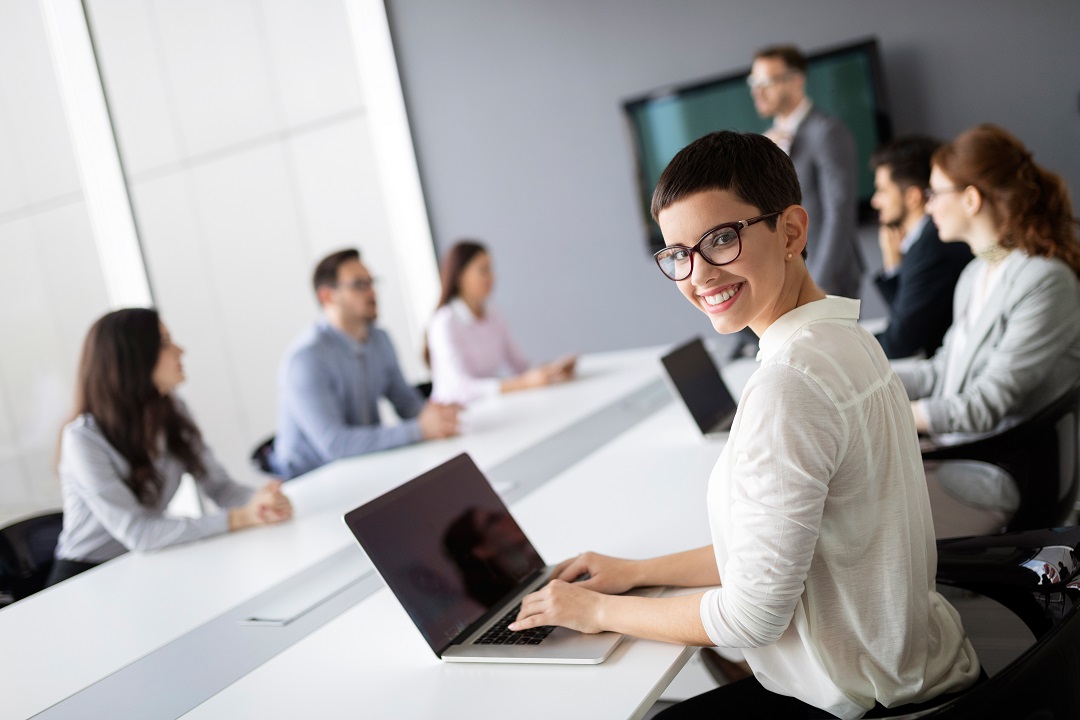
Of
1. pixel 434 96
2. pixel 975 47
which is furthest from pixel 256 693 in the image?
pixel 434 96

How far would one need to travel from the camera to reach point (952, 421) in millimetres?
2305

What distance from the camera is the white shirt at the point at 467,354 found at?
4.00m

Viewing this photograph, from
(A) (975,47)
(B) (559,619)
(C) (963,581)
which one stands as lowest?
(C) (963,581)

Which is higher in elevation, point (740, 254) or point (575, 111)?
point (575, 111)

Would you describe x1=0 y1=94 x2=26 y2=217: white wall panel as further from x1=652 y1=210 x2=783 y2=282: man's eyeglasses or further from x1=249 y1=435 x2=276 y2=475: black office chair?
x1=652 y1=210 x2=783 y2=282: man's eyeglasses

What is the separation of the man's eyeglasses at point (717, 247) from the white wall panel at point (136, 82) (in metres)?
5.59

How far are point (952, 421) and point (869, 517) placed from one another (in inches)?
49.3

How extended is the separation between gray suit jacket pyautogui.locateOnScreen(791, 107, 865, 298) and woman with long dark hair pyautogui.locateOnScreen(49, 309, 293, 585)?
7.84 ft

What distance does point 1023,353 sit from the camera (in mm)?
2275

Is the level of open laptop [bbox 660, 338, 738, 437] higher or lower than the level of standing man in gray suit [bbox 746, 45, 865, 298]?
lower

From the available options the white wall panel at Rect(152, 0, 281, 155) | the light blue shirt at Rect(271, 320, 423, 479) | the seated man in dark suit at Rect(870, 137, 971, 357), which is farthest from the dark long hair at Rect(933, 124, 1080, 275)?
the white wall panel at Rect(152, 0, 281, 155)

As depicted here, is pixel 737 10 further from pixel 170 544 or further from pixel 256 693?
pixel 256 693

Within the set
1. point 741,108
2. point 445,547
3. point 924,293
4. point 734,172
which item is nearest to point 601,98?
point 741,108

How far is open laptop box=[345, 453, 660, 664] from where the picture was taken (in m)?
1.42
